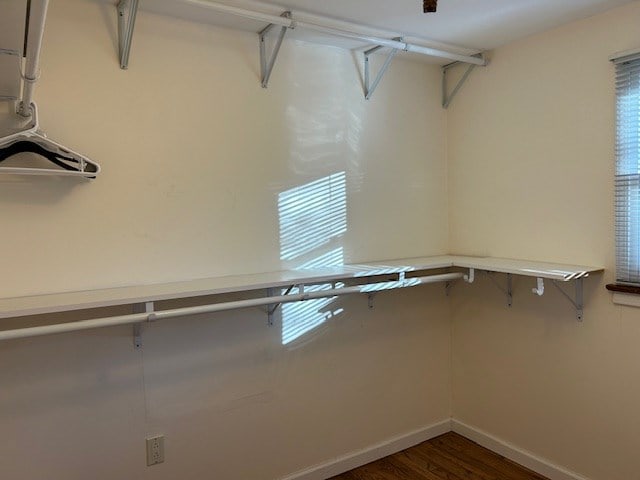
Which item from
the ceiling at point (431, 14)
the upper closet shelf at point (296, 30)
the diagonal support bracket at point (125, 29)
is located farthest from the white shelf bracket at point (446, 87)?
the diagonal support bracket at point (125, 29)

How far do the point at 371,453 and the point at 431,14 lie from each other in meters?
2.29

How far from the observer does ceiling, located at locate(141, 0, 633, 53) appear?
1986mm

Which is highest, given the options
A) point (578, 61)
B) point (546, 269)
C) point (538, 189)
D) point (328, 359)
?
point (578, 61)

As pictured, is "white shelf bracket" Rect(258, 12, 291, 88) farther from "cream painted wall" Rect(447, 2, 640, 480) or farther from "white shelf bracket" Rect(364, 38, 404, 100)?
"cream painted wall" Rect(447, 2, 640, 480)

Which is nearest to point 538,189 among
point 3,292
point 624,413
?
point 624,413

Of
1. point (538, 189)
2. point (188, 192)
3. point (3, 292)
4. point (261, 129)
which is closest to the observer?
point (3, 292)

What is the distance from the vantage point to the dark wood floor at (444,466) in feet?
8.30

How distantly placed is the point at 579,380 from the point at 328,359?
4.11ft

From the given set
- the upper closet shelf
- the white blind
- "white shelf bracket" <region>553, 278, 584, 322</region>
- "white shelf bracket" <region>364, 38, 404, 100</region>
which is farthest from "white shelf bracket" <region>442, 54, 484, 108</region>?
"white shelf bracket" <region>553, 278, 584, 322</region>

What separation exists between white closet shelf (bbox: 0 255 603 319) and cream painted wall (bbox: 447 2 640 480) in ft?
0.71

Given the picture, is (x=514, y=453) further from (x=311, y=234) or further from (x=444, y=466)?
(x=311, y=234)

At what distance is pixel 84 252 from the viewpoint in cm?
190

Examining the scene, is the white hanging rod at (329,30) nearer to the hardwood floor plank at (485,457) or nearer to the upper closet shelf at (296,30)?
the upper closet shelf at (296,30)

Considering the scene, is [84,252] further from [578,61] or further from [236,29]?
[578,61]
